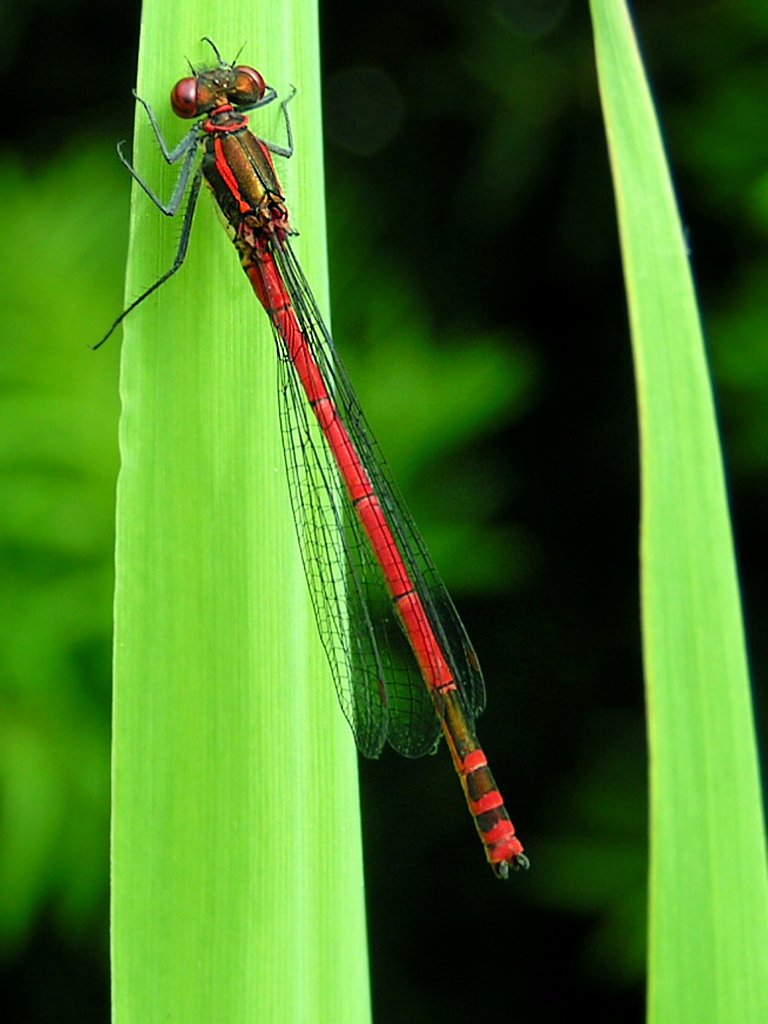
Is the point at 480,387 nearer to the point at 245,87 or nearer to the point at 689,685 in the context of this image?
the point at 245,87

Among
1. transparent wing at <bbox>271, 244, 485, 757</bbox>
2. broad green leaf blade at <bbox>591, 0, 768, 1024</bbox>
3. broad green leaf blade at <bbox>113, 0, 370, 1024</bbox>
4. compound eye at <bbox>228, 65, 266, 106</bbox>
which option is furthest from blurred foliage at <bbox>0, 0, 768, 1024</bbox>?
broad green leaf blade at <bbox>591, 0, 768, 1024</bbox>

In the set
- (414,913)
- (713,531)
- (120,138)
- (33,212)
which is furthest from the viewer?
(414,913)

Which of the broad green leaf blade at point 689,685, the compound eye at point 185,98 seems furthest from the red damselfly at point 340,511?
the broad green leaf blade at point 689,685

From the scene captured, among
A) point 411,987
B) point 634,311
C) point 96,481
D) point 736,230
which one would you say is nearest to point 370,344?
point 96,481

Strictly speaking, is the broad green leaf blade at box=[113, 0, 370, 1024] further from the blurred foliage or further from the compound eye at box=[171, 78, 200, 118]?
the blurred foliage

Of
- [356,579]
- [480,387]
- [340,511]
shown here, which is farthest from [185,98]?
[480,387]

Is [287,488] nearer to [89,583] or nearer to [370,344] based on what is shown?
[89,583]

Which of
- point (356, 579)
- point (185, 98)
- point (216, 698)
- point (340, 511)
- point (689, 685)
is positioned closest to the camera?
point (689, 685)
